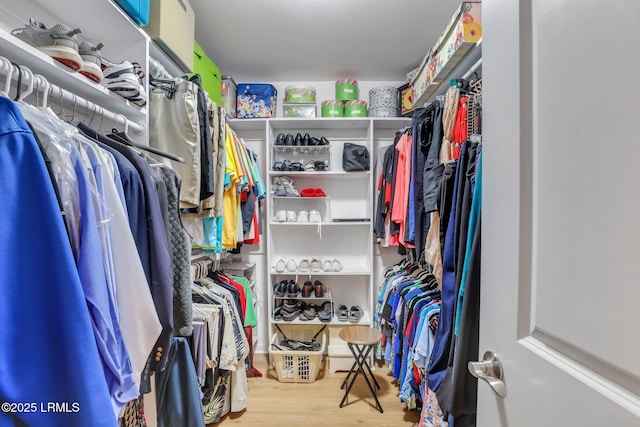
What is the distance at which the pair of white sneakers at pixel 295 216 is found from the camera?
8.11 feet

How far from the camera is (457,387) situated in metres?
0.86

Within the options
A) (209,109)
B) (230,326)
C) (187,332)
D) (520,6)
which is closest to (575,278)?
(520,6)

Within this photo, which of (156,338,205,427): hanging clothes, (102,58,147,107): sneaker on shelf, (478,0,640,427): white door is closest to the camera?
(478,0,640,427): white door

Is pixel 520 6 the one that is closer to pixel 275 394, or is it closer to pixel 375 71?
pixel 375 71

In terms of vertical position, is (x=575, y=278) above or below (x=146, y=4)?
below

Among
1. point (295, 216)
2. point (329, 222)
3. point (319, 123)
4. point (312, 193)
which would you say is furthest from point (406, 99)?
point (295, 216)

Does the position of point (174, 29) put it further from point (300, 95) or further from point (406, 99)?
point (406, 99)

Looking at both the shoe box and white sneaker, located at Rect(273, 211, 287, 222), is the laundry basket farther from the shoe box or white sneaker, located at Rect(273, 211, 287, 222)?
the shoe box

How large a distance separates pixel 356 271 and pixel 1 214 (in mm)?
2281

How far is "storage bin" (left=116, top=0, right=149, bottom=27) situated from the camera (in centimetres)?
109

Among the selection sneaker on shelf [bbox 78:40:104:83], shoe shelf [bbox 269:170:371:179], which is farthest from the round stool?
sneaker on shelf [bbox 78:40:104:83]

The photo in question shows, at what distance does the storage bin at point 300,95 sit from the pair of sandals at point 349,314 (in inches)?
73.0

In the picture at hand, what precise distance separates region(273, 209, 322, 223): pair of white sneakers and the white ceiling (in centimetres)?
122

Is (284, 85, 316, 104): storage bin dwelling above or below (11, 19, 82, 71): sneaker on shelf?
above
